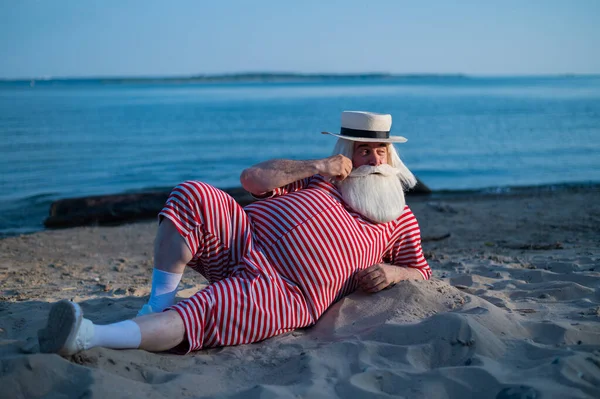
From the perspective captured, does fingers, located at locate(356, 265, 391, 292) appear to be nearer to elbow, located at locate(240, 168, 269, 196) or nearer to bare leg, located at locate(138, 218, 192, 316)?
elbow, located at locate(240, 168, 269, 196)

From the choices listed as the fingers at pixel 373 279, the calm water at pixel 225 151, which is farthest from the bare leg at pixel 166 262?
the calm water at pixel 225 151

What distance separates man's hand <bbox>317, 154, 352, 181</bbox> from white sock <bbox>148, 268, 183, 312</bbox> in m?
1.09

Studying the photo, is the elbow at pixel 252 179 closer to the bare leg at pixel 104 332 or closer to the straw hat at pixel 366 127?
the straw hat at pixel 366 127

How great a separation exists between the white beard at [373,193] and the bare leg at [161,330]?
4.38ft

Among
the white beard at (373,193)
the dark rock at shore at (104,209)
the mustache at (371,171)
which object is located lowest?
the dark rock at shore at (104,209)

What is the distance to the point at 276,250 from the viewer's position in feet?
11.3

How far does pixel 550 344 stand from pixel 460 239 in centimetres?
406

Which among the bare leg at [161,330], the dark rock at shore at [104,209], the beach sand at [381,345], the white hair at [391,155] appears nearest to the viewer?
the beach sand at [381,345]

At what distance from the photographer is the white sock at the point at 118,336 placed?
286 cm

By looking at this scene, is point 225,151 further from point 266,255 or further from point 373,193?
point 266,255

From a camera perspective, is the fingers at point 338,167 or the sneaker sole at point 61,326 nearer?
the sneaker sole at point 61,326

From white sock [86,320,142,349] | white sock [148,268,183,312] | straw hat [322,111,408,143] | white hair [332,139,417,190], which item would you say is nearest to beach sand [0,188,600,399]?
white sock [86,320,142,349]

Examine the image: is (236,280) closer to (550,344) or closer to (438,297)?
(438,297)

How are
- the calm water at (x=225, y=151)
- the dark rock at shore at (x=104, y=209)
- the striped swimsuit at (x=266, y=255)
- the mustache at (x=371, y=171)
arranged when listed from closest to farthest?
the striped swimsuit at (x=266, y=255)
the mustache at (x=371, y=171)
the dark rock at shore at (x=104, y=209)
the calm water at (x=225, y=151)
